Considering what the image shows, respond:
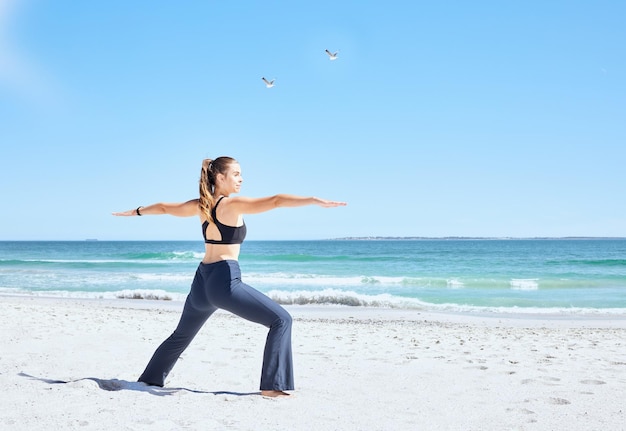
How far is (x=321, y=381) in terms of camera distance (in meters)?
5.32

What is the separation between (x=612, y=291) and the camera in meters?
Result: 21.8

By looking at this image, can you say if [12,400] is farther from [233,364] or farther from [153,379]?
[233,364]

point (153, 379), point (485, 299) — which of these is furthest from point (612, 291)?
point (153, 379)

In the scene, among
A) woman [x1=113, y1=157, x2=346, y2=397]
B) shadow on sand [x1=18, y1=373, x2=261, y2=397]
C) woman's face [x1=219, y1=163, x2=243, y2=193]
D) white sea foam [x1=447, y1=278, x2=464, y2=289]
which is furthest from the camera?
white sea foam [x1=447, y1=278, x2=464, y2=289]

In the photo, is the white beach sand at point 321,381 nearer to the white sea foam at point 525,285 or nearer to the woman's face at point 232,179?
the woman's face at point 232,179

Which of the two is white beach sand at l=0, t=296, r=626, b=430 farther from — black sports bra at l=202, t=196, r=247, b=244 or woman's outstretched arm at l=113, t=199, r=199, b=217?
woman's outstretched arm at l=113, t=199, r=199, b=217

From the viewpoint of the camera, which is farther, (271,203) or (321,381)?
(321,381)

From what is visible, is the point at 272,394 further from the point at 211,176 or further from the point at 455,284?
the point at 455,284

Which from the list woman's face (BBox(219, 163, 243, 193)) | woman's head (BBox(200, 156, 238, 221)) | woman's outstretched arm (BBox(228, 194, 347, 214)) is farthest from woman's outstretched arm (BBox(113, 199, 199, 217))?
woman's outstretched arm (BBox(228, 194, 347, 214))

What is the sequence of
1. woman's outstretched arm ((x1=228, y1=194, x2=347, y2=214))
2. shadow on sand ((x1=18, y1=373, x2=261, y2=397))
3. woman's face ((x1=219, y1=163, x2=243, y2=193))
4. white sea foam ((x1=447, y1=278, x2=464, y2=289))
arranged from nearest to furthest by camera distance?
1. woman's outstretched arm ((x1=228, y1=194, x2=347, y2=214))
2. woman's face ((x1=219, y1=163, x2=243, y2=193))
3. shadow on sand ((x1=18, y1=373, x2=261, y2=397))
4. white sea foam ((x1=447, y1=278, x2=464, y2=289))

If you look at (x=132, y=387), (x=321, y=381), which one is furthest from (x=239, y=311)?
(x=321, y=381)

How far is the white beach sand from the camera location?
3.99 metres

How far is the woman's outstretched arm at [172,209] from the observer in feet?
14.7

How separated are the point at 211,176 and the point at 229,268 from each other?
2.37ft
